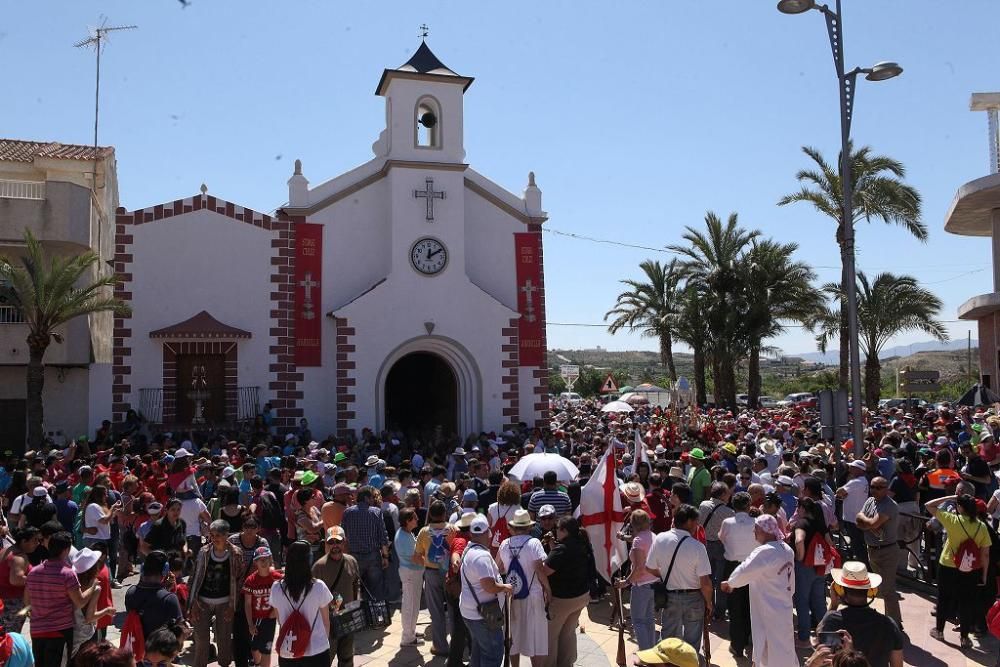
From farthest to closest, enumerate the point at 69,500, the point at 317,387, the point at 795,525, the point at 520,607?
1. the point at 317,387
2. the point at 69,500
3. the point at 795,525
4. the point at 520,607

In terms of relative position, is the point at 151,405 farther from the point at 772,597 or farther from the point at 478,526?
the point at 772,597

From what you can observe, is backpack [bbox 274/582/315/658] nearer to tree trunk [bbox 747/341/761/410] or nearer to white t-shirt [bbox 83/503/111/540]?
white t-shirt [bbox 83/503/111/540]

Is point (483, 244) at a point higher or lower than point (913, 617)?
higher

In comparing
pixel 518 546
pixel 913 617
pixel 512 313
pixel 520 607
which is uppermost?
A: pixel 512 313

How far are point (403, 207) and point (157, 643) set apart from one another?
19.2 m

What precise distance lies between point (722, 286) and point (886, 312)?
5.54 metres

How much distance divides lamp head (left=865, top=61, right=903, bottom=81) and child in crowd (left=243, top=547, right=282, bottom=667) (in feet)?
36.2

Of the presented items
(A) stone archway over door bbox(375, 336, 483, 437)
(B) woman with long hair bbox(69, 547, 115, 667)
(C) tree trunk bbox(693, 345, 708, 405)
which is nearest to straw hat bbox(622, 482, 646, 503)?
(B) woman with long hair bbox(69, 547, 115, 667)

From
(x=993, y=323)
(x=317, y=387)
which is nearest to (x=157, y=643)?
(x=317, y=387)

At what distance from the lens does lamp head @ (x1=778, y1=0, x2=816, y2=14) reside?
12289mm

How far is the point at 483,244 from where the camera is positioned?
25.1 metres

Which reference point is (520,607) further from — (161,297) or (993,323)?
(993,323)

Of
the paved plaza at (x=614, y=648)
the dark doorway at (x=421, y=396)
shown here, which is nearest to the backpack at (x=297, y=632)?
the paved plaza at (x=614, y=648)

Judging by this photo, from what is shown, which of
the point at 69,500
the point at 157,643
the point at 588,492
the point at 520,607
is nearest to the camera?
the point at 157,643
